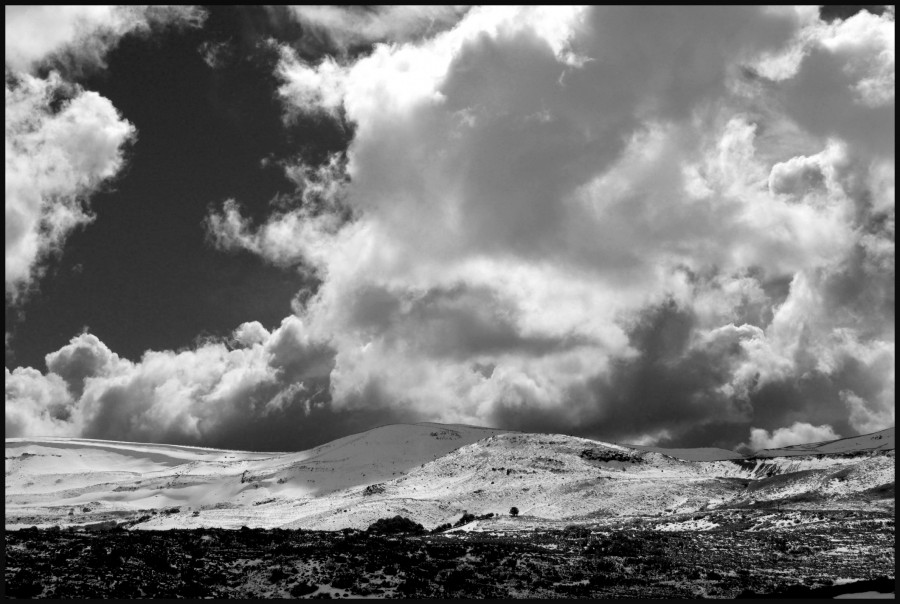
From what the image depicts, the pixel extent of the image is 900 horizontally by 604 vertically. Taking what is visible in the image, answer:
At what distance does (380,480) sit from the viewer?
377ft

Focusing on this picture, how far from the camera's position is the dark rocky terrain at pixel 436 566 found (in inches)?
1369

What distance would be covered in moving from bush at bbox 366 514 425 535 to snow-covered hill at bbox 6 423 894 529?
12.3 ft

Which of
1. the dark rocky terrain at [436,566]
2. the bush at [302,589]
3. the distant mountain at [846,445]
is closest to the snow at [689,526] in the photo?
the dark rocky terrain at [436,566]

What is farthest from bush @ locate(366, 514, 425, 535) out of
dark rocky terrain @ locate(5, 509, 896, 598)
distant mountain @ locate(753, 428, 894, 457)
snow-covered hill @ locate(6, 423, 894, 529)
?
distant mountain @ locate(753, 428, 894, 457)

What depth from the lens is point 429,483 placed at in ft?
333

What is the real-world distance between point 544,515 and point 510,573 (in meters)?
43.3

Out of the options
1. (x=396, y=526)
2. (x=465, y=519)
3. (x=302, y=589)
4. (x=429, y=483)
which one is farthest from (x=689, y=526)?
(x=302, y=589)

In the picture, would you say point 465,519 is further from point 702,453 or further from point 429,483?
point 702,453

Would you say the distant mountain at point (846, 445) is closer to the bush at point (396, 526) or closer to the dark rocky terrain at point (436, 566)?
the bush at point (396, 526)

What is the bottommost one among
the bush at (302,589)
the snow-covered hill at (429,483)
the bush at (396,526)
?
the bush at (302,589)

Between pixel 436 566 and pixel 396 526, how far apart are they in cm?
3044

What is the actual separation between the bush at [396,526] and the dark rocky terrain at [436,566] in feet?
46.6

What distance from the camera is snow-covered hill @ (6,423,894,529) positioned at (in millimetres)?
81688

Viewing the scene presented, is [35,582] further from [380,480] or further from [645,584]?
[380,480]
